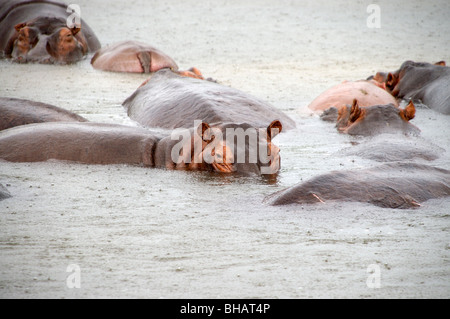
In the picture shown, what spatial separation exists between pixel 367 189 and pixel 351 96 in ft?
13.7

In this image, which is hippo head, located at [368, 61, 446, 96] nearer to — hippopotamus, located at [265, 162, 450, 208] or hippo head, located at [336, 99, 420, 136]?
hippo head, located at [336, 99, 420, 136]

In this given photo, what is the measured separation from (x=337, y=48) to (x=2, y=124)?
26.6ft

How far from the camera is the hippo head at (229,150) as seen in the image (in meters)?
6.46

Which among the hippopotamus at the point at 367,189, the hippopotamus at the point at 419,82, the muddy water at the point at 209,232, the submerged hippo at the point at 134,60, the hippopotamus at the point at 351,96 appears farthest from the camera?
the submerged hippo at the point at 134,60

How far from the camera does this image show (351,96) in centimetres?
945

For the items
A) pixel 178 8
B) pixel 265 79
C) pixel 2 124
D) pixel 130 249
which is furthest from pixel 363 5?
pixel 130 249

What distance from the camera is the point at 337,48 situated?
560 inches

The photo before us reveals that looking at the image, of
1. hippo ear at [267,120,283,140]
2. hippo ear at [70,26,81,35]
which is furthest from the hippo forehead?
hippo ear at [70,26,81,35]

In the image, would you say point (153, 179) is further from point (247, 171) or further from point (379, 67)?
point (379, 67)

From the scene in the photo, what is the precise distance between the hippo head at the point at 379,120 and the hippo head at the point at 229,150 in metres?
1.67

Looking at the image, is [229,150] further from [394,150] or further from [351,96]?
[351,96]

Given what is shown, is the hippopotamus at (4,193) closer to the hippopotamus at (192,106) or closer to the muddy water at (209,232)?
the muddy water at (209,232)

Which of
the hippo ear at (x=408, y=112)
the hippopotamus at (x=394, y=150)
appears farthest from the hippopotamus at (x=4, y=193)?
the hippo ear at (x=408, y=112)

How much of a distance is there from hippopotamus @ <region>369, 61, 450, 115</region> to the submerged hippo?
3184mm
